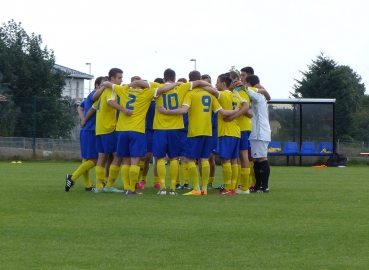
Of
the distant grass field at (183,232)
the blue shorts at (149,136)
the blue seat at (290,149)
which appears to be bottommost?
the distant grass field at (183,232)

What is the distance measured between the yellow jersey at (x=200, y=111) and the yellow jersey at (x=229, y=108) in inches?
10.7

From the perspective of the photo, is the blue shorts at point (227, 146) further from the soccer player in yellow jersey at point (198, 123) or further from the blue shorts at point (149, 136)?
the blue shorts at point (149, 136)

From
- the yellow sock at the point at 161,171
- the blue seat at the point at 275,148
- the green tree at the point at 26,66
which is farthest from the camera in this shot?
the green tree at the point at 26,66

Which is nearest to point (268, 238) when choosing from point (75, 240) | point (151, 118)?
point (75, 240)

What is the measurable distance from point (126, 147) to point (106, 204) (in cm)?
177

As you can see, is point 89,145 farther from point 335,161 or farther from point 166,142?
point 335,161

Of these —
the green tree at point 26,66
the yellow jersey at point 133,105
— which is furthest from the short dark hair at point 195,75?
the green tree at point 26,66

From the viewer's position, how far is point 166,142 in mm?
11438

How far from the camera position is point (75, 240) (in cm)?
674

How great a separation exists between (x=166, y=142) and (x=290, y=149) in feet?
57.3

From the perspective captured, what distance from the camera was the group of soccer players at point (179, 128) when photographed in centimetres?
1141

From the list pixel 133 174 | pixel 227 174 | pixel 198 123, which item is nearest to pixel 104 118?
pixel 133 174

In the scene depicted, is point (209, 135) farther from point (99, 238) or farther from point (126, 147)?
point (99, 238)

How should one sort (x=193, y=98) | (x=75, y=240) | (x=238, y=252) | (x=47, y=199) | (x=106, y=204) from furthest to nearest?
1. (x=193, y=98)
2. (x=47, y=199)
3. (x=106, y=204)
4. (x=75, y=240)
5. (x=238, y=252)
